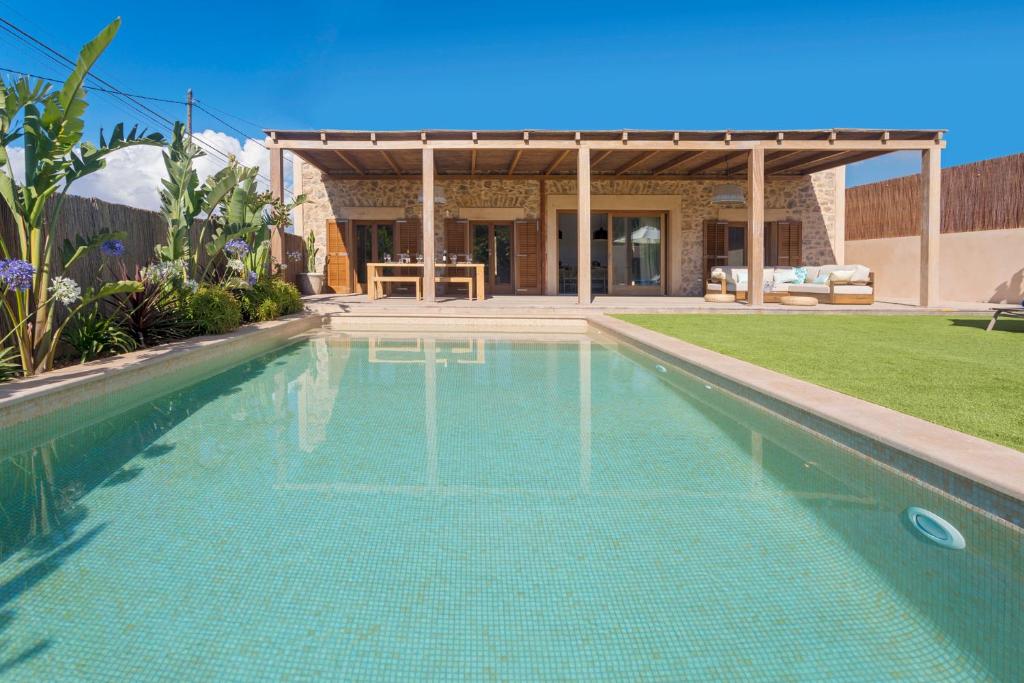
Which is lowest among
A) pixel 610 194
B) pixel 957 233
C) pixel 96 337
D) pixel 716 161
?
pixel 96 337

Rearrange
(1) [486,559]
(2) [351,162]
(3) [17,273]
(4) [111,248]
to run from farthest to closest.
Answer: (2) [351,162] < (4) [111,248] < (3) [17,273] < (1) [486,559]

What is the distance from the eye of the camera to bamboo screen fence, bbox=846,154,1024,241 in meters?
13.4

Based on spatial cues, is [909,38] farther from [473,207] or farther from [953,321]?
[473,207]

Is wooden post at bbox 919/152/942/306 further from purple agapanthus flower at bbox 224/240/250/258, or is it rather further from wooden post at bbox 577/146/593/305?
purple agapanthus flower at bbox 224/240/250/258

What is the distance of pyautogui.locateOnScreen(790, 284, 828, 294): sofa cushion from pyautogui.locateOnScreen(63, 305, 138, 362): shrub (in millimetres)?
12495

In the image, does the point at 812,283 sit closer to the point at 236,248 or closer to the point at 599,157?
the point at 599,157

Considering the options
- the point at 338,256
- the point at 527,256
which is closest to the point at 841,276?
the point at 527,256

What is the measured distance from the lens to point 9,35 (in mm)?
12703

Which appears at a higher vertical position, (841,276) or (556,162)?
(556,162)

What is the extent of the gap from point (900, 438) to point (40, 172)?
19.9 feet

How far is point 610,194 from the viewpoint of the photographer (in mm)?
16078

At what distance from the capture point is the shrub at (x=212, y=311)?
7.63m

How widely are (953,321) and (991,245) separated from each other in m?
5.75

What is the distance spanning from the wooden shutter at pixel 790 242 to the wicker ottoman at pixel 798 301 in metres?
3.71
